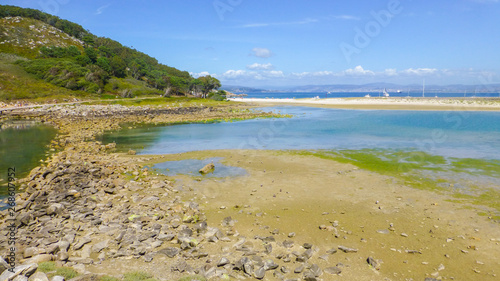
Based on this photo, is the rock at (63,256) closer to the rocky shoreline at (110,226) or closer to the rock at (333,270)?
the rocky shoreline at (110,226)

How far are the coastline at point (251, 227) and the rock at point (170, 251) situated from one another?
0.03 meters

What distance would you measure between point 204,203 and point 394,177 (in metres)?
9.80

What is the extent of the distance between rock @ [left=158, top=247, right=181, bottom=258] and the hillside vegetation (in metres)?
79.9

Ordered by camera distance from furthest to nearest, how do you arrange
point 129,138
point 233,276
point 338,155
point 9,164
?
point 129,138
point 338,155
point 9,164
point 233,276

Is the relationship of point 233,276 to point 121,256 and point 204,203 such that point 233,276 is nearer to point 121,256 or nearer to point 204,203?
point 121,256

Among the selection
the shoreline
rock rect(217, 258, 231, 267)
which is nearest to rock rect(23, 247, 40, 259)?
rock rect(217, 258, 231, 267)

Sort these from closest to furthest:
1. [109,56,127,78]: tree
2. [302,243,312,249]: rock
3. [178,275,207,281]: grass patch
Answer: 1. [178,275,207,281]: grass patch
2. [302,243,312,249]: rock
3. [109,56,127,78]: tree

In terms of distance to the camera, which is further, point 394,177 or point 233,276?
point 394,177

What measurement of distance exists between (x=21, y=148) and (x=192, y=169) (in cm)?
1707

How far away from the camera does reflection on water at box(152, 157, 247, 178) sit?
52.2 ft

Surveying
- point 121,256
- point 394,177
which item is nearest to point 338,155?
point 394,177

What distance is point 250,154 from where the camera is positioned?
68.8 ft

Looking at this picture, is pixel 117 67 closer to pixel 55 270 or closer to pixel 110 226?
pixel 110 226

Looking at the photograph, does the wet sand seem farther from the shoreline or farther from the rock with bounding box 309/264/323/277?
the shoreline
